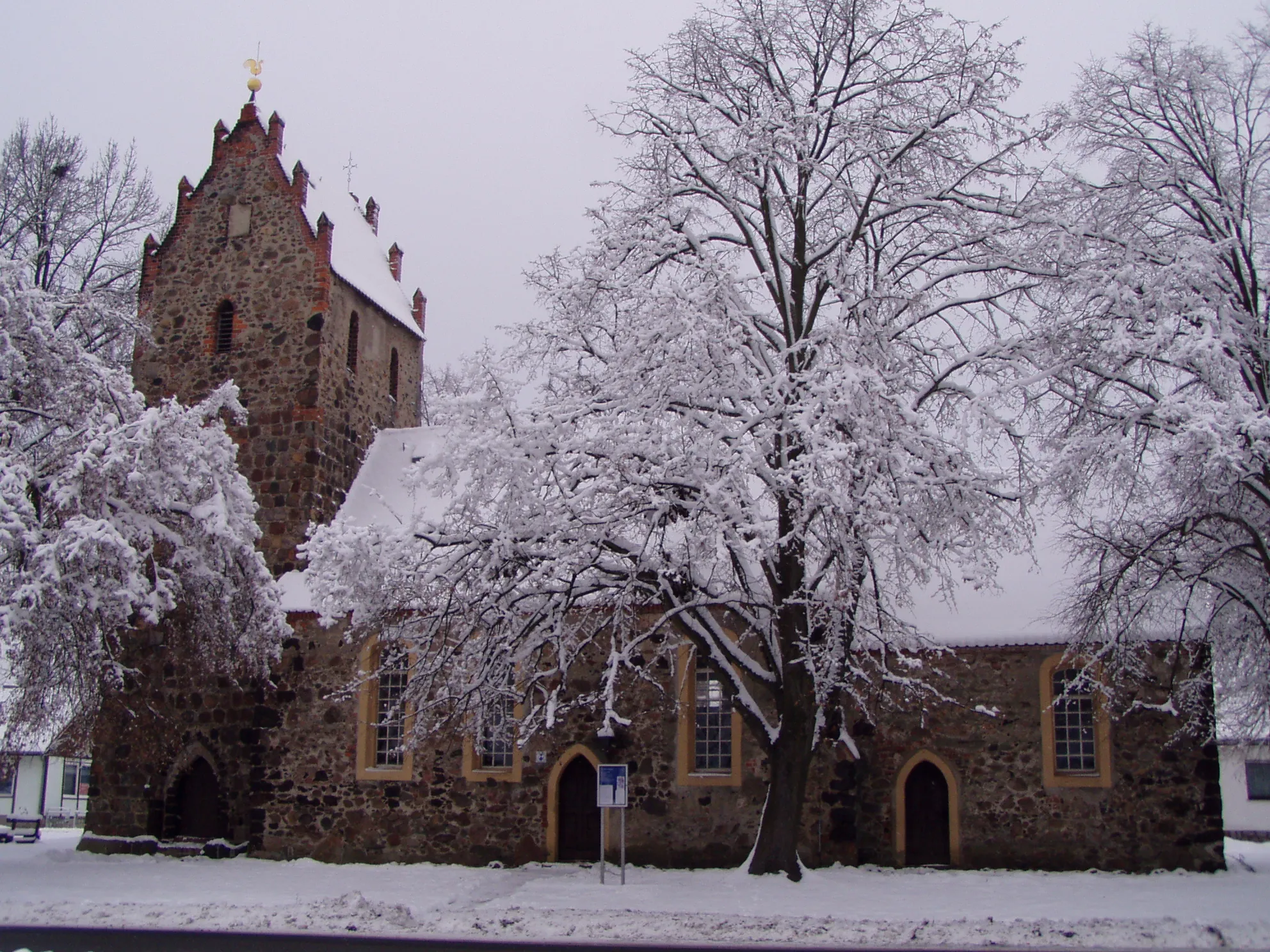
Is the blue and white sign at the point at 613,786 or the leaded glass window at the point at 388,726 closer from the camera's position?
the blue and white sign at the point at 613,786

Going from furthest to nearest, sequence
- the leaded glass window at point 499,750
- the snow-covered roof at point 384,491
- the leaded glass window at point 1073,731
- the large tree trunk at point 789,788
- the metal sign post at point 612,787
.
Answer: the snow-covered roof at point 384,491
the leaded glass window at point 499,750
the leaded glass window at point 1073,731
the metal sign post at point 612,787
the large tree trunk at point 789,788

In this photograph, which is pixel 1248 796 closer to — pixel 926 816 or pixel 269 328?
pixel 926 816

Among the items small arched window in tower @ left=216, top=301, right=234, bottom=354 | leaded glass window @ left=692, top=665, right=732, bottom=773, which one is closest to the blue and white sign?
leaded glass window @ left=692, top=665, right=732, bottom=773

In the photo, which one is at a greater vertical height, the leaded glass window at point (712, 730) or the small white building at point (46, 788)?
the leaded glass window at point (712, 730)

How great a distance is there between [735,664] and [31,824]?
57.2 ft

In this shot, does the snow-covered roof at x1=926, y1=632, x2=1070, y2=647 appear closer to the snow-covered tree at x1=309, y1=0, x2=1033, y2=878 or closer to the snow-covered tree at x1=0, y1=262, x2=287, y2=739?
the snow-covered tree at x1=309, y1=0, x2=1033, y2=878

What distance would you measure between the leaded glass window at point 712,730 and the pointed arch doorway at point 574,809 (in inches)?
66.1

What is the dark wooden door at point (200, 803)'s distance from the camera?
19594 mm

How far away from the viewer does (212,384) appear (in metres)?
22.1

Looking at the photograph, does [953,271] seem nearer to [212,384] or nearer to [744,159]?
[744,159]

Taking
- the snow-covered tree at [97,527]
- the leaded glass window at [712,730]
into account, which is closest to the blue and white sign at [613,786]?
the leaded glass window at [712,730]

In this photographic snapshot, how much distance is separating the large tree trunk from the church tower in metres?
10.3

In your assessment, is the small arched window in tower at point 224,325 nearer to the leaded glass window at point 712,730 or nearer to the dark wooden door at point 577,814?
the dark wooden door at point 577,814

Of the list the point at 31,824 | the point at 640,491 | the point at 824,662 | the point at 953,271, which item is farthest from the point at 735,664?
the point at 31,824
